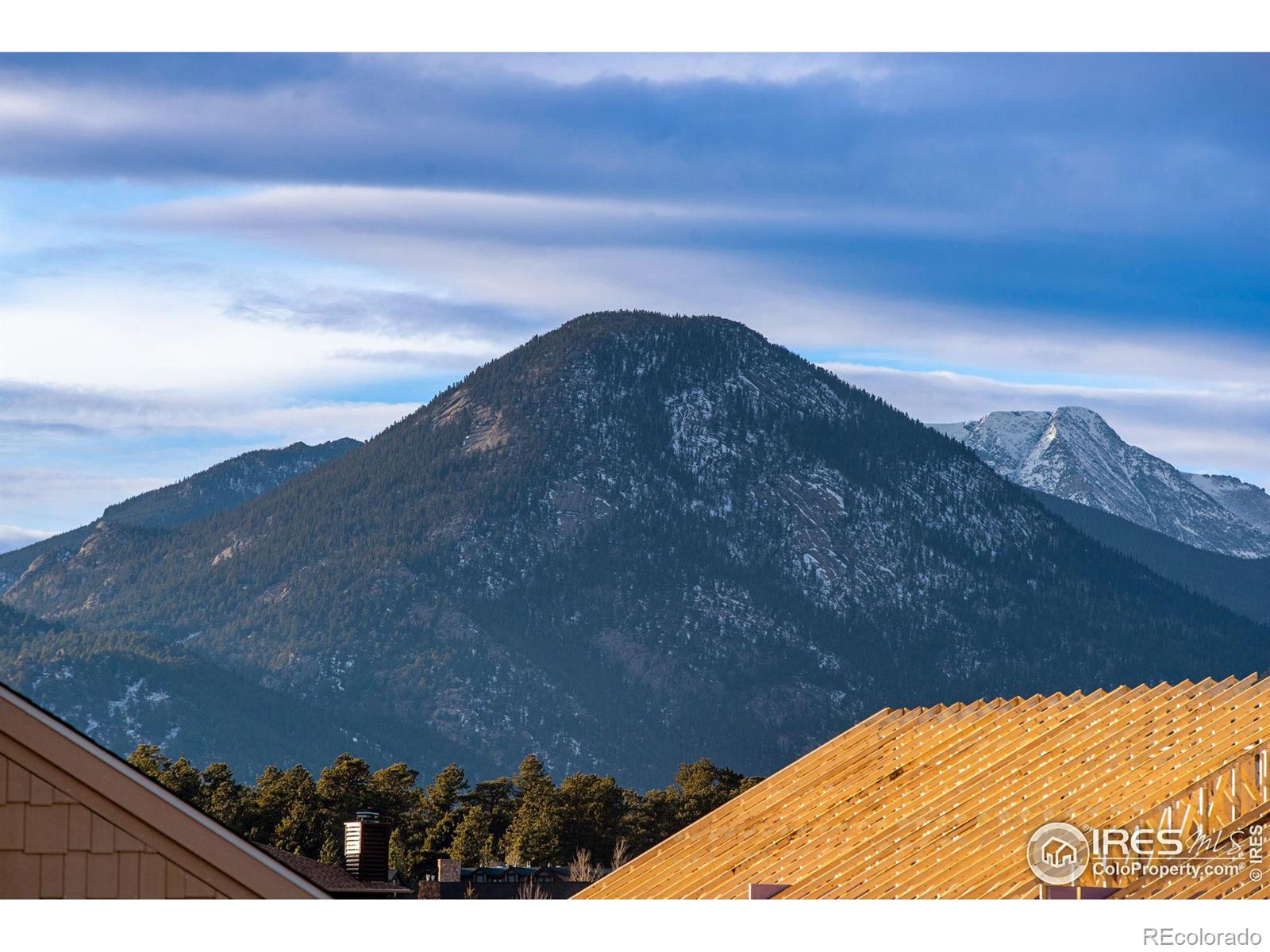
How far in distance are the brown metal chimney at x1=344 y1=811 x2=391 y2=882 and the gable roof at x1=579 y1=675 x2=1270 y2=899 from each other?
402 inches

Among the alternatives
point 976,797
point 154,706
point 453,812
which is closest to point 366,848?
point 976,797

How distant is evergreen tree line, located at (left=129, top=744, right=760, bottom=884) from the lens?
70.4 metres

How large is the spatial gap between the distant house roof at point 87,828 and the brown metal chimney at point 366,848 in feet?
71.2

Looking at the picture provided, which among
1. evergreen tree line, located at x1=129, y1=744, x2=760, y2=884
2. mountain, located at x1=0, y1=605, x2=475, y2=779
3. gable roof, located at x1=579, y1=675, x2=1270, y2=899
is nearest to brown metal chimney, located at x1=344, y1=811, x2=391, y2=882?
gable roof, located at x1=579, y1=675, x2=1270, y2=899

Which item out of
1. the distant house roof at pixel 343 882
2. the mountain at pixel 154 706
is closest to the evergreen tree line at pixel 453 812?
the distant house roof at pixel 343 882

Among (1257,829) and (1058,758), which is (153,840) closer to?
(1257,829)

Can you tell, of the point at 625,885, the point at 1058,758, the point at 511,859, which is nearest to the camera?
the point at 1058,758

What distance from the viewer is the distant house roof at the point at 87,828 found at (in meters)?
8.69

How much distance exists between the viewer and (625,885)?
19859mm

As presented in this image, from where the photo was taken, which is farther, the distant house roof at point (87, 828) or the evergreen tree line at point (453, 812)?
the evergreen tree line at point (453, 812)

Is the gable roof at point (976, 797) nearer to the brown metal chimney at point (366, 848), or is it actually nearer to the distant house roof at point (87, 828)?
the distant house roof at point (87, 828)

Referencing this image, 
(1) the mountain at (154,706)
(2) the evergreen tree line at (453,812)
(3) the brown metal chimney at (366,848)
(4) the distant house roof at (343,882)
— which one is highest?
(1) the mountain at (154,706)
